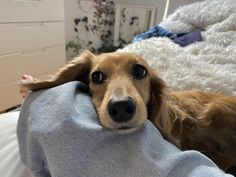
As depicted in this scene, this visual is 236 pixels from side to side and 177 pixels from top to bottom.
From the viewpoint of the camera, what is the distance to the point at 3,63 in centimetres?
198

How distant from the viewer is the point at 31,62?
2256 mm

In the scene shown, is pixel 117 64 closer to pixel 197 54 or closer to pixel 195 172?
pixel 195 172

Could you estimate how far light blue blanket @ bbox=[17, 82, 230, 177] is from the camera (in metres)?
0.56

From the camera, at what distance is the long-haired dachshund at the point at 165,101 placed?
792 millimetres

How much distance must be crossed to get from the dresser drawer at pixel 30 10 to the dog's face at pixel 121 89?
4.30 ft

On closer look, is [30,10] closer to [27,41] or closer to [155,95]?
[27,41]

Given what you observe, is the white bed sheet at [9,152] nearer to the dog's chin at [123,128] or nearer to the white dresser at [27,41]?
the dog's chin at [123,128]

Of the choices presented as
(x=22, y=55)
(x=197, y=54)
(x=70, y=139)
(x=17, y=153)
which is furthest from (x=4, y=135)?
(x=22, y=55)

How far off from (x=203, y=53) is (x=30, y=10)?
4.70 feet

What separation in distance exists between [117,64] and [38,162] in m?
0.35

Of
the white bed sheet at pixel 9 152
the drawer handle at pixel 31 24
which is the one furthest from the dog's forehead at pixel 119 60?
the drawer handle at pixel 31 24

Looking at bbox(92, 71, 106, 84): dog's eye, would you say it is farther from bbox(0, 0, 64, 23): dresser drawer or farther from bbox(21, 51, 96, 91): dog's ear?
bbox(0, 0, 64, 23): dresser drawer

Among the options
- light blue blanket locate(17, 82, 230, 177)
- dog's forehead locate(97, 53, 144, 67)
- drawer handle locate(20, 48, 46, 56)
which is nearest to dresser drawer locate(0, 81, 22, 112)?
drawer handle locate(20, 48, 46, 56)

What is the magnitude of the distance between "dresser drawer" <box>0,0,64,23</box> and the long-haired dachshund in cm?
126
